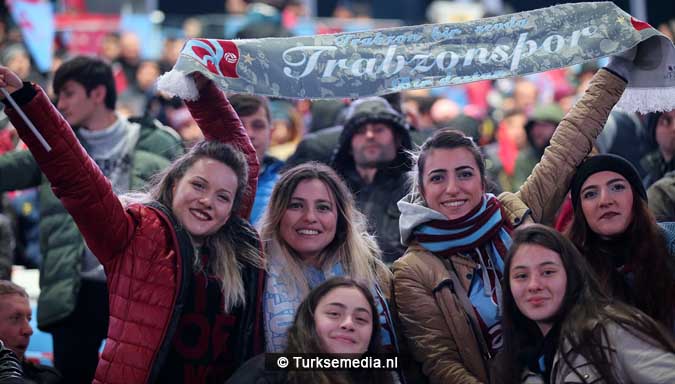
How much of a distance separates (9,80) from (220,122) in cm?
115

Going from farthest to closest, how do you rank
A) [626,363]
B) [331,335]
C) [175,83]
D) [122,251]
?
[175,83] → [122,251] → [331,335] → [626,363]

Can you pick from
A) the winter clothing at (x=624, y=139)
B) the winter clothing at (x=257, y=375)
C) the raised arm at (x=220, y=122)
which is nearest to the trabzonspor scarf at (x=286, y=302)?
the winter clothing at (x=257, y=375)

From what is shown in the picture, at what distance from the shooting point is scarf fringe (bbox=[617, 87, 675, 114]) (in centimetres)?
496

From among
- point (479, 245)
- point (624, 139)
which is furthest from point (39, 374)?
point (624, 139)

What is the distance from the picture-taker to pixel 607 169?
4801 millimetres

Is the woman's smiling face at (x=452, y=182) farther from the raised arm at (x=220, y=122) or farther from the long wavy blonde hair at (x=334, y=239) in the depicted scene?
the raised arm at (x=220, y=122)

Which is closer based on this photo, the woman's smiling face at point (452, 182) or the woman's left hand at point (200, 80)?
the woman's left hand at point (200, 80)

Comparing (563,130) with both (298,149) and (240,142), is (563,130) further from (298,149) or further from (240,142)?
(298,149)

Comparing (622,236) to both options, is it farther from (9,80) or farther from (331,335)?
(9,80)

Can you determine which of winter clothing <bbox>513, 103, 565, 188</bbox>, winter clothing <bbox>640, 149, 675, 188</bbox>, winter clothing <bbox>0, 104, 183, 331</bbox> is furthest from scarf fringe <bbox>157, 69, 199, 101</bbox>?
winter clothing <bbox>513, 103, 565, 188</bbox>

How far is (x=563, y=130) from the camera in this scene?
507 centimetres

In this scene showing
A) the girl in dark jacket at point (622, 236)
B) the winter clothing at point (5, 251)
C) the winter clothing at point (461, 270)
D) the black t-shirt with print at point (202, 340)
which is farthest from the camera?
the winter clothing at point (5, 251)

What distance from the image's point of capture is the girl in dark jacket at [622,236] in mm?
4535

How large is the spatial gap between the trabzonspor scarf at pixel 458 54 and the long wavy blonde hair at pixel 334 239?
1.21 feet
